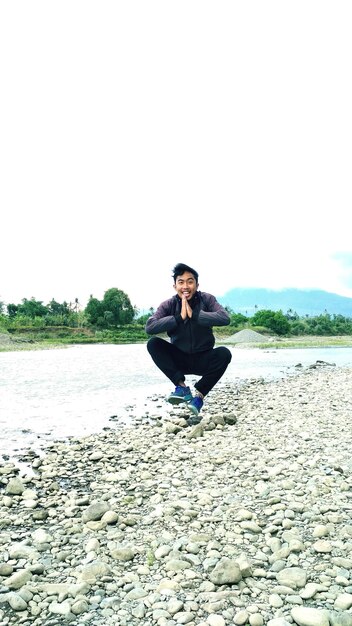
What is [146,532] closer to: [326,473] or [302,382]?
[326,473]

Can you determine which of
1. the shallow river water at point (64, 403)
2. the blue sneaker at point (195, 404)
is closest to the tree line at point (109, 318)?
the shallow river water at point (64, 403)

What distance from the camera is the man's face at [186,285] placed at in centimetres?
795

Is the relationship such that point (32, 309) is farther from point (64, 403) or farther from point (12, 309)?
point (64, 403)

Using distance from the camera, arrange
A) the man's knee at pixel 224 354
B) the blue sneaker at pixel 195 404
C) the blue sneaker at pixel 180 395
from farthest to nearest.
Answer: the blue sneaker at pixel 195 404 → the man's knee at pixel 224 354 → the blue sneaker at pixel 180 395

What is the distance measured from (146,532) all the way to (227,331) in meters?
92.9

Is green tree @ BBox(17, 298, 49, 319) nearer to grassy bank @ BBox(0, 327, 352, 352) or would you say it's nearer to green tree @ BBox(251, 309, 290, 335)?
grassy bank @ BBox(0, 327, 352, 352)

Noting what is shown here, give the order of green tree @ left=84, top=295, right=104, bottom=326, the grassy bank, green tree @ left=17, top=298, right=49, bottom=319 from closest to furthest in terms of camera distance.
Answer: the grassy bank → green tree @ left=84, top=295, right=104, bottom=326 → green tree @ left=17, top=298, right=49, bottom=319

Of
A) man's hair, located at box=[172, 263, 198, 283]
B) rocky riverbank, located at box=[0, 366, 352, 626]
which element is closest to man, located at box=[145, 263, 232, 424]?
man's hair, located at box=[172, 263, 198, 283]

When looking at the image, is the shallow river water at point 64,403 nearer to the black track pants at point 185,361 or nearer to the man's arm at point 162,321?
the black track pants at point 185,361

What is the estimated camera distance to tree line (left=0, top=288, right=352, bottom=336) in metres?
102

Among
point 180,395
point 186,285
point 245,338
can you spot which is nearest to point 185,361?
point 180,395

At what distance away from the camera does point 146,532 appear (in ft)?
17.4

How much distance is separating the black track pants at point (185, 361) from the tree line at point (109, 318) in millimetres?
87577

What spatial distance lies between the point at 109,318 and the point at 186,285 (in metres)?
95.0
